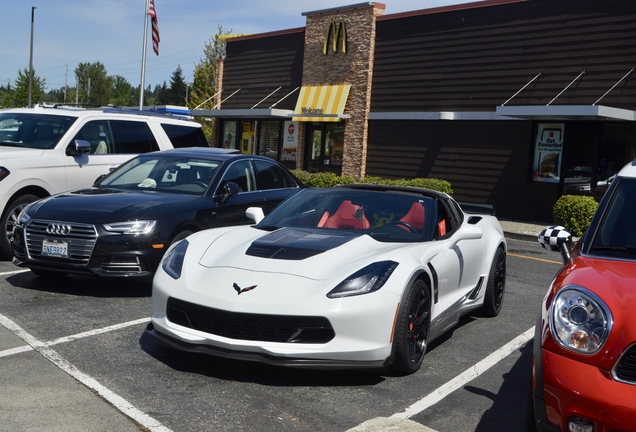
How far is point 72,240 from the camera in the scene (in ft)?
23.7

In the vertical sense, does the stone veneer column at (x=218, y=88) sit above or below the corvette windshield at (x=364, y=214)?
above

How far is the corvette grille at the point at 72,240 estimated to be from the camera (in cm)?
716

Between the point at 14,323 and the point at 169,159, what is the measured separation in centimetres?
313

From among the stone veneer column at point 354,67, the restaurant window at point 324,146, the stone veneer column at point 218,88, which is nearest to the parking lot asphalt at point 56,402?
the stone veneer column at point 354,67

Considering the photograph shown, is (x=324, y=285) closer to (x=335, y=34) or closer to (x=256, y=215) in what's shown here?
(x=256, y=215)

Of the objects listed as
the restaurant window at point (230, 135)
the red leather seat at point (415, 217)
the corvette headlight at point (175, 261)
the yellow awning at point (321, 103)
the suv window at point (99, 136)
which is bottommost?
the corvette headlight at point (175, 261)

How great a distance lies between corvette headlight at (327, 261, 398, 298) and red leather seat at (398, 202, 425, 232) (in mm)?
1044

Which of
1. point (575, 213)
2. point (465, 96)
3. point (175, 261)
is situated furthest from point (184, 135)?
point (465, 96)

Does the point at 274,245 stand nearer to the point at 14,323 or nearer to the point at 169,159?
the point at 14,323

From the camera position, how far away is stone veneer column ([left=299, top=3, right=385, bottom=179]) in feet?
81.3

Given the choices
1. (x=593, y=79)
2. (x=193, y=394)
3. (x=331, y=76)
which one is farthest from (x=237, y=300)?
(x=331, y=76)

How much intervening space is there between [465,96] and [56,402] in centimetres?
1863

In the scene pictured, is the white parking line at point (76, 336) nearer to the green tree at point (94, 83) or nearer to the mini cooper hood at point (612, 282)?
the mini cooper hood at point (612, 282)

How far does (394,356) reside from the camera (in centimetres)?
500
